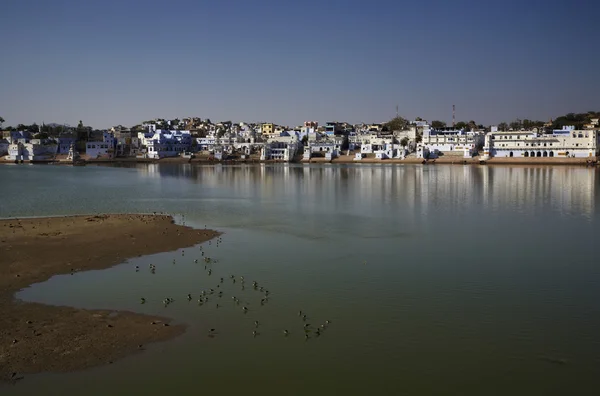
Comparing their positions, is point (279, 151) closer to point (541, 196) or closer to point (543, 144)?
point (543, 144)

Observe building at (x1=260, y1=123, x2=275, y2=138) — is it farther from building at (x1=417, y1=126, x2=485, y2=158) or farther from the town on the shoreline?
building at (x1=417, y1=126, x2=485, y2=158)

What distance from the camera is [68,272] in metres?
11.8

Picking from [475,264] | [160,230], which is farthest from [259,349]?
[160,230]

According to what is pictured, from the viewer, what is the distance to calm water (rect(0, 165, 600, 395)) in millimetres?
6742

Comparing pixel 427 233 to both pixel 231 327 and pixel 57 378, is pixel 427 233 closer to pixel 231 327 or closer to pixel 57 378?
pixel 231 327

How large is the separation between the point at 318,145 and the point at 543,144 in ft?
119

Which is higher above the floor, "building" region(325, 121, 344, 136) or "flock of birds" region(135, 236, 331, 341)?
"building" region(325, 121, 344, 136)

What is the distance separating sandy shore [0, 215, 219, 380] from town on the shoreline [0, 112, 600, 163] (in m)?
66.4

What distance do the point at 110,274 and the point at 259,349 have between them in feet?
18.4

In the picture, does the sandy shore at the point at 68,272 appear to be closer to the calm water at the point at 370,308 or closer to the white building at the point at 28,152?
the calm water at the point at 370,308

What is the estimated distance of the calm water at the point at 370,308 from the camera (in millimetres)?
6742

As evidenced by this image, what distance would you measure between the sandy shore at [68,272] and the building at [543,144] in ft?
218

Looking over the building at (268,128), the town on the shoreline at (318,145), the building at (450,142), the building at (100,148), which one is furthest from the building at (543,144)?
the building at (100,148)

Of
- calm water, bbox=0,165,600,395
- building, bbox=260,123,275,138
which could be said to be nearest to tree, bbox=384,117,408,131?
building, bbox=260,123,275,138
